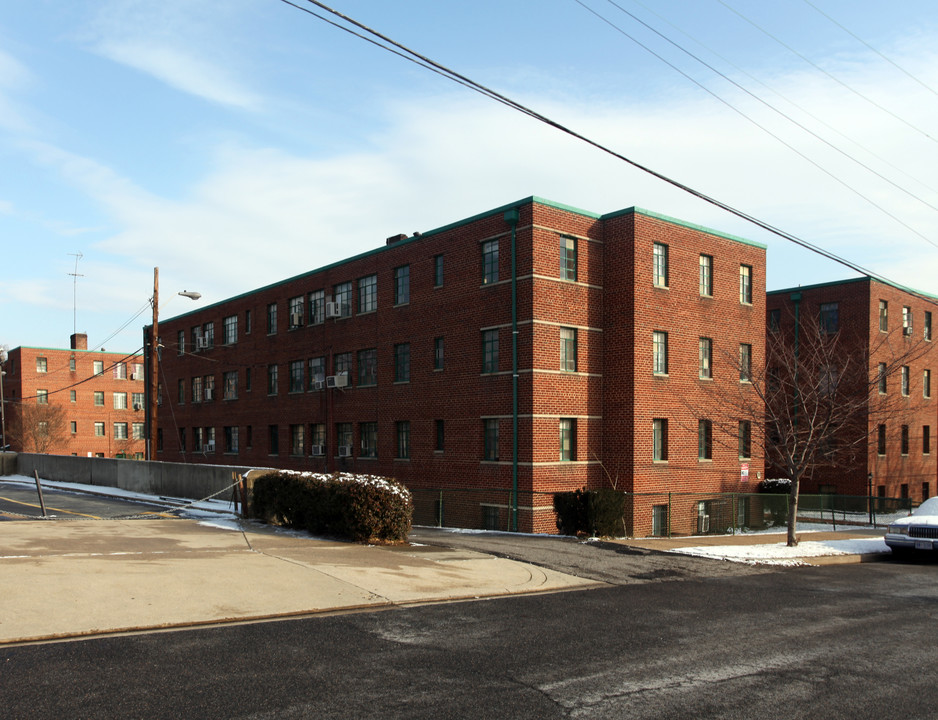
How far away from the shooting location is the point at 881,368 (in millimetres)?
40594

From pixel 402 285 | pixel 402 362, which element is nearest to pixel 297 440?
pixel 402 362

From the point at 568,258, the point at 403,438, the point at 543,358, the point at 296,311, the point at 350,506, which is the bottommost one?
the point at 350,506

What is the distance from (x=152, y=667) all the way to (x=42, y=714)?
1.40 metres

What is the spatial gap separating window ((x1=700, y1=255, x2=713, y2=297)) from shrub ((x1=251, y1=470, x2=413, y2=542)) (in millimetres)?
19557

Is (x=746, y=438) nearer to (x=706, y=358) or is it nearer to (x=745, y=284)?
(x=706, y=358)

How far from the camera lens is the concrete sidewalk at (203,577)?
9.69m

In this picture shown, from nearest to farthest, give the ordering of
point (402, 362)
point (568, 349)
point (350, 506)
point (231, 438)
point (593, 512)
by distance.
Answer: point (350, 506) < point (593, 512) < point (568, 349) < point (402, 362) < point (231, 438)

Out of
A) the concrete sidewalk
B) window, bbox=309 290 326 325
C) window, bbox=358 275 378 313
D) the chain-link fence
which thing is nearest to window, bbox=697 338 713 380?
the chain-link fence

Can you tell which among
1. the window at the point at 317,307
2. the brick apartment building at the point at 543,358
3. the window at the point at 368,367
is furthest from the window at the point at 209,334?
the window at the point at 368,367

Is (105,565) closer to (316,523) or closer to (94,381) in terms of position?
(316,523)

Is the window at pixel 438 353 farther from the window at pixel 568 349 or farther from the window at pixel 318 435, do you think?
the window at pixel 318 435

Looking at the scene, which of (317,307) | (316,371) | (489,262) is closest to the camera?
(489,262)

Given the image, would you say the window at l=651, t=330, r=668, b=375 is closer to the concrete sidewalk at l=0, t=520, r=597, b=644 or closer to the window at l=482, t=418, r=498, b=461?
the window at l=482, t=418, r=498, b=461

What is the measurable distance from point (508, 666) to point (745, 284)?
29.5m
